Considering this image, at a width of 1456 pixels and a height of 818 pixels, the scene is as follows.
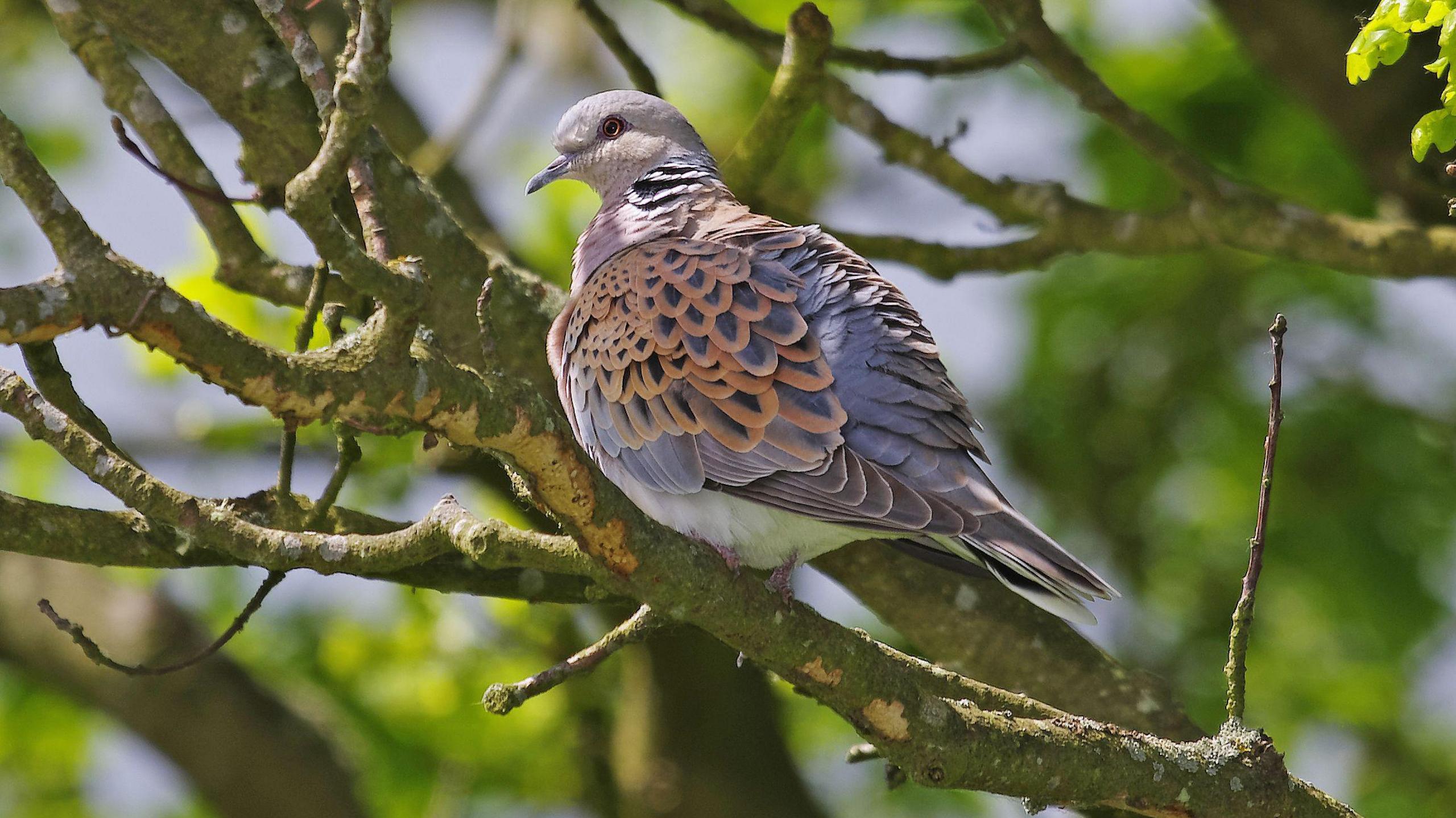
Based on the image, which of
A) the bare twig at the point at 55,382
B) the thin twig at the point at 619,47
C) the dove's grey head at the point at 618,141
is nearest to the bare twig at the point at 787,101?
the dove's grey head at the point at 618,141

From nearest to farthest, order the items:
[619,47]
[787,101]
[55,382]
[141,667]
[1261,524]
→ 1. [1261,524]
2. [55,382]
3. [141,667]
4. [787,101]
5. [619,47]

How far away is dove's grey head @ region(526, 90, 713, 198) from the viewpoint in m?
3.58

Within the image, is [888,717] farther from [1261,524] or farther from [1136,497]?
[1136,497]

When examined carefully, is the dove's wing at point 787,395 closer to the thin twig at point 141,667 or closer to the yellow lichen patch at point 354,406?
the thin twig at point 141,667

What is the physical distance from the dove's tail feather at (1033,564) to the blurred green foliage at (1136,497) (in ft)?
6.26

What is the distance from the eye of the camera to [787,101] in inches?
136

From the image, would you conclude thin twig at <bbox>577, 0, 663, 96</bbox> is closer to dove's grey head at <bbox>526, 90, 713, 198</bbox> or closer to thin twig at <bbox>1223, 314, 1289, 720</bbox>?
dove's grey head at <bbox>526, 90, 713, 198</bbox>

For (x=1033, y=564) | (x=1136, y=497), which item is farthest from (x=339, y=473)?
(x=1136, y=497)

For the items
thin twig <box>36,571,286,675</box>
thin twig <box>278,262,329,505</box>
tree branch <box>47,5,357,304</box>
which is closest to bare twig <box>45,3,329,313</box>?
tree branch <box>47,5,357,304</box>

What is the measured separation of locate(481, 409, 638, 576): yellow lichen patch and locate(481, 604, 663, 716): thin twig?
11.6 inches

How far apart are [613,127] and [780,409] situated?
1.27 m

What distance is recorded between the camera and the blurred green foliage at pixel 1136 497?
4.74 metres

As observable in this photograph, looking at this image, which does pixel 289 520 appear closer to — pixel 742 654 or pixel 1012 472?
pixel 742 654

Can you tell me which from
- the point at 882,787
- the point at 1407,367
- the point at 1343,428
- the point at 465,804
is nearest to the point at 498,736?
the point at 465,804
